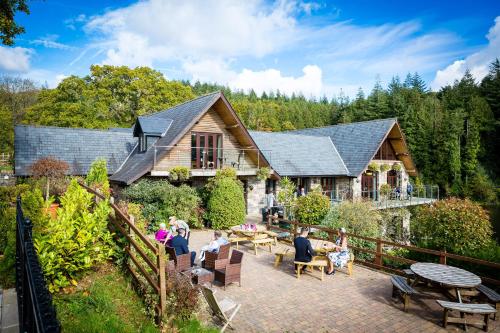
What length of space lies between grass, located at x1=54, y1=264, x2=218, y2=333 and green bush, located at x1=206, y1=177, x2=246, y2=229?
9.46m

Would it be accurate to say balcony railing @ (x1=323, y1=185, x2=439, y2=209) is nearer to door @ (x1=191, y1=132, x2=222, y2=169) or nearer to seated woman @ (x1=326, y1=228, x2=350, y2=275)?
door @ (x1=191, y1=132, x2=222, y2=169)

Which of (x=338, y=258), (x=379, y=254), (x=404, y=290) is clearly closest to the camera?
(x=404, y=290)

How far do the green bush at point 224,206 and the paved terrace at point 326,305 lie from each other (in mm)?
6448

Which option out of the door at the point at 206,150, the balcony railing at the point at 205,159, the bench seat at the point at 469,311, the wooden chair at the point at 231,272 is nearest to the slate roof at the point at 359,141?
the balcony railing at the point at 205,159

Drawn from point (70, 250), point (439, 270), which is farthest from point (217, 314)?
point (439, 270)

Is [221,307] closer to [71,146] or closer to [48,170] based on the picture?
[48,170]

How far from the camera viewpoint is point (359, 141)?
87.4 feet

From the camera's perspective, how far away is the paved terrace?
650 centimetres

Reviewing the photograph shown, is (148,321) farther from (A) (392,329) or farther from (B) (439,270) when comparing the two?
(B) (439,270)

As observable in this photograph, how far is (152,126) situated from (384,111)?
3981 centimetres

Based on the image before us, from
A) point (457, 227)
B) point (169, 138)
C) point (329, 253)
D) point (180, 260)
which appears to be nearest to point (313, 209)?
point (457, 227)

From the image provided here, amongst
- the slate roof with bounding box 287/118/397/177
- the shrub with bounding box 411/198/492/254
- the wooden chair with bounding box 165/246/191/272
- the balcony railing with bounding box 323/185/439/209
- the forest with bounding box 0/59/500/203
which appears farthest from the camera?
the forest with bounding box 0/59/500/203

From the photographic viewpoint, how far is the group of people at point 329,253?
31.0 feet

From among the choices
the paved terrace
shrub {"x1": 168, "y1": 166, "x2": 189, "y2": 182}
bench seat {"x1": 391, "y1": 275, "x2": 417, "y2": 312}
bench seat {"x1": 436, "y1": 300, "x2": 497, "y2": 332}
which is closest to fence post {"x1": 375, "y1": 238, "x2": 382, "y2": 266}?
the paved terrace
